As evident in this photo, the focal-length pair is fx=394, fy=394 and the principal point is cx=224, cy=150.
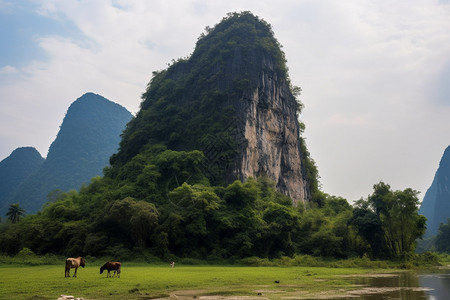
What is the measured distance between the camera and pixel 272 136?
185 feet

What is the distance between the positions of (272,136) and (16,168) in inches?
3443

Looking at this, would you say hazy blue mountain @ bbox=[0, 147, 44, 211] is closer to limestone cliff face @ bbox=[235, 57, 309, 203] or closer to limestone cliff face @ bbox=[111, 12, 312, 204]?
limestone cliff face @ bbox=[111, 12, 312, 204]

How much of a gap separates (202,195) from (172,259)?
248 inches

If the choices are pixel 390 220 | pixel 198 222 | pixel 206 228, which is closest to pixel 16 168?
pixel 206 228

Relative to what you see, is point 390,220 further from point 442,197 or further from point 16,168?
point 442,197

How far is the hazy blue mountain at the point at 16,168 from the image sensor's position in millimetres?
106688

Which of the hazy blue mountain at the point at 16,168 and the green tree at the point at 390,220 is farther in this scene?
the hazy blue mountain at the point at 16,168

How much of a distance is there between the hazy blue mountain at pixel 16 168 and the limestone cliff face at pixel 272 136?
7823cm

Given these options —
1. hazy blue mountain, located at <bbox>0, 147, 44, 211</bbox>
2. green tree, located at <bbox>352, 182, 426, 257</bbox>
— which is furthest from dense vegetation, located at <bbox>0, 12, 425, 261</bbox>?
hazy blue mountain, located at <bbox>0, 147, 44, 211</bbox>

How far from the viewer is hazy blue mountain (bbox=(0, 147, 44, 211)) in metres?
107

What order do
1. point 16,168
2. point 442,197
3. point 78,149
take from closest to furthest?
point 78,149 < point 16,168 < point 442,197

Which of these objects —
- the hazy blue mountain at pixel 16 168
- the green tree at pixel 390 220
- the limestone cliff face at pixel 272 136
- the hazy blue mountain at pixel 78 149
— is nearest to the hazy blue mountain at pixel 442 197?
the limestone cliff face at pixel 272 136

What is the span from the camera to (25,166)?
114625 mm

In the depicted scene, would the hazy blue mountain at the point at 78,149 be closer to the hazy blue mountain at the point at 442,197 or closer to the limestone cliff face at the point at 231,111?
the limestone cliff face at the point at 231,111
